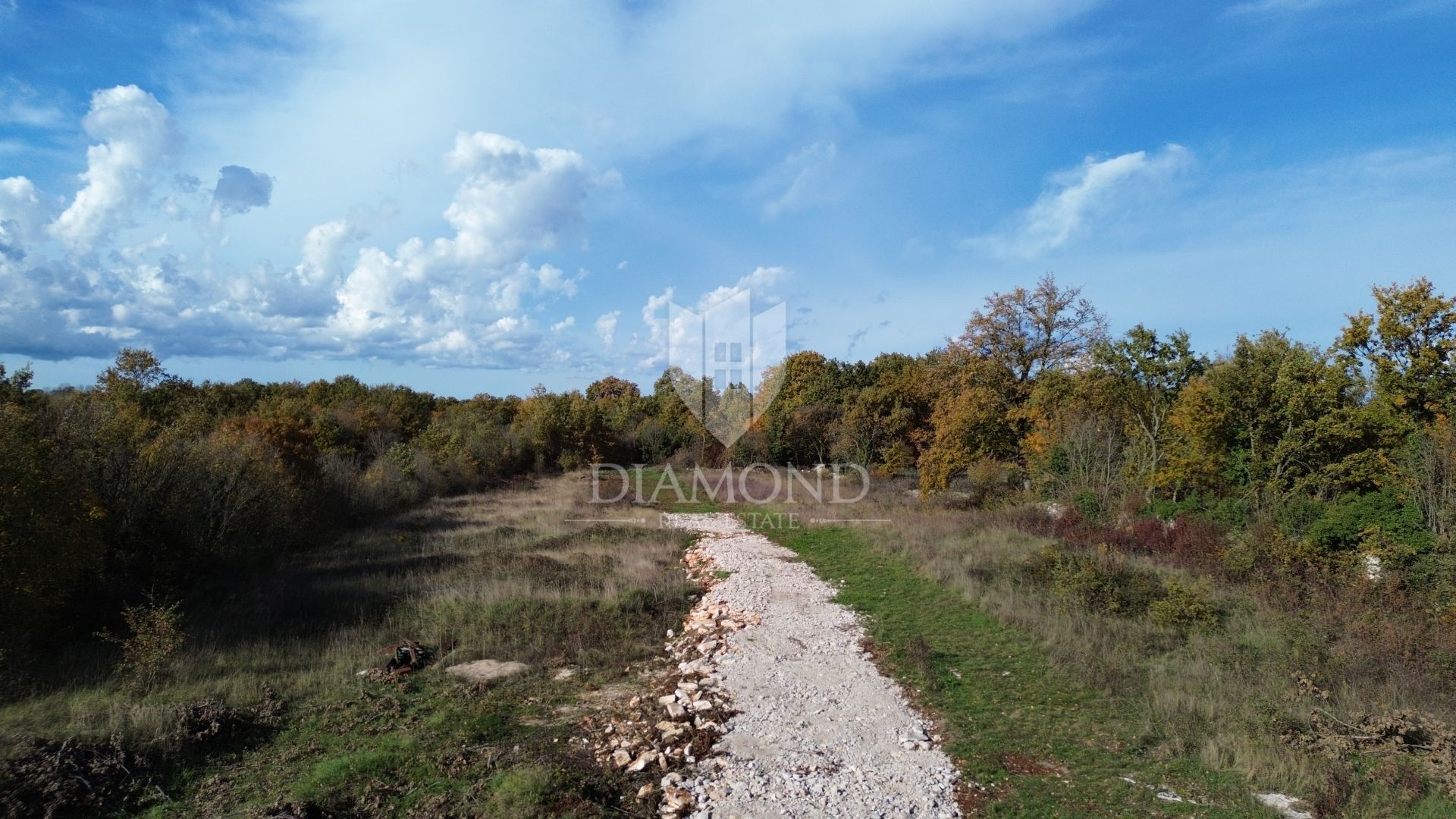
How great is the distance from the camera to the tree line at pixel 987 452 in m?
11.7

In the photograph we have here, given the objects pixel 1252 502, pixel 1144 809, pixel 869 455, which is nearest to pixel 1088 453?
pixel 1252 502

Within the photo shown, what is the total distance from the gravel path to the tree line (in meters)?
9.13

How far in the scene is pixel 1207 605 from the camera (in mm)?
11656

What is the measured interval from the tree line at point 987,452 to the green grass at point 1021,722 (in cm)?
882

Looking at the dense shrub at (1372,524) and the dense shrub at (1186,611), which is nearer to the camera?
the dense shrub at (1186,611)

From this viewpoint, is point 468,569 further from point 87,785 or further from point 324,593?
point 87,785

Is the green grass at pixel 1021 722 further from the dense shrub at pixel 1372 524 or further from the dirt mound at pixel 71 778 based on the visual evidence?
the dense shrub at pixel 1372 524

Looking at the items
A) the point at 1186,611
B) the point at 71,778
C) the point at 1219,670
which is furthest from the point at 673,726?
the point at 1186,611

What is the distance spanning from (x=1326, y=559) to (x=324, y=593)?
1986 cm

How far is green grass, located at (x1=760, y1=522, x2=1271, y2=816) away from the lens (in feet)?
20.1

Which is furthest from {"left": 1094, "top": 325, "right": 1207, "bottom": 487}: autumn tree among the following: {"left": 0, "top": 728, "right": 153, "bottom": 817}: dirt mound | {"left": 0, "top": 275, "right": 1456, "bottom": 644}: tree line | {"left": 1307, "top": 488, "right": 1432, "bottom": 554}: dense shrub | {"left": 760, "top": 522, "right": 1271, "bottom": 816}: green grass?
{"left": 0, "top": 728, "right": 153, "bottom": 817}: dirt mound

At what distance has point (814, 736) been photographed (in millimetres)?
7414

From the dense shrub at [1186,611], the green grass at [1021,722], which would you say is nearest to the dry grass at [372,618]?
the green grass at [1021,722]

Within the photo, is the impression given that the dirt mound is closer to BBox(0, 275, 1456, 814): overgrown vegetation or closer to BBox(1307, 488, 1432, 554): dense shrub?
BBox(0, 275, 1456, 814): overgrown vegetation
